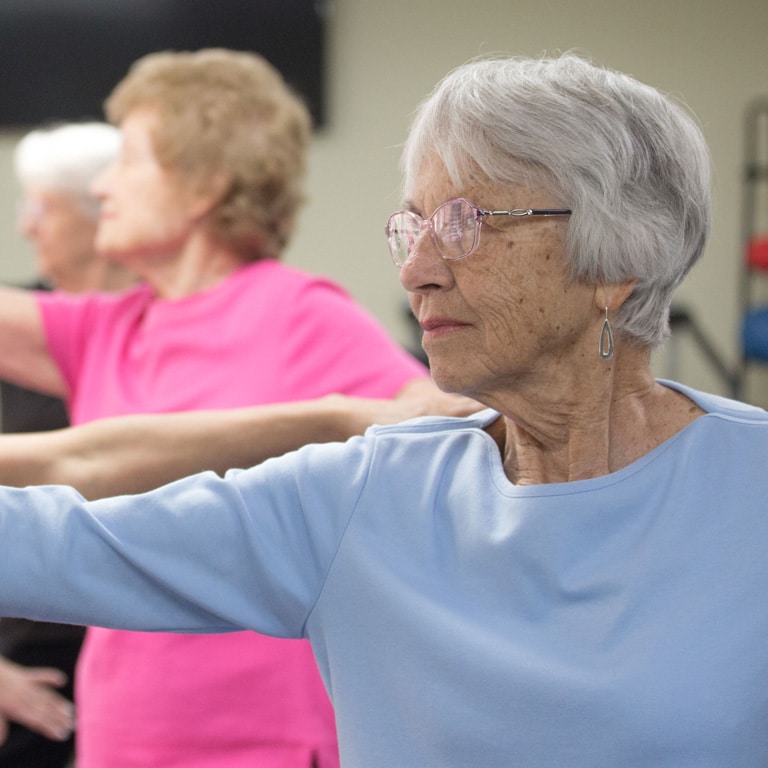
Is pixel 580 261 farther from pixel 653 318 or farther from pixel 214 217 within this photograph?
pixel 214 217

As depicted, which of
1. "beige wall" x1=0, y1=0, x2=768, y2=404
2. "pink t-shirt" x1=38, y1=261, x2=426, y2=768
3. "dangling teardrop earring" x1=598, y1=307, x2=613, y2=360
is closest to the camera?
"dangling teardrop earring" x1=598, y1=307, x2=613, y2=360

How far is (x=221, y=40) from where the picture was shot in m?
5.69

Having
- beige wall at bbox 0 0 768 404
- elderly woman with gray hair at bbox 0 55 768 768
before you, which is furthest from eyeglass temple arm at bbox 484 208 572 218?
beige wall at bbox 0 0 768 404

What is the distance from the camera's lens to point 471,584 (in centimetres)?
113

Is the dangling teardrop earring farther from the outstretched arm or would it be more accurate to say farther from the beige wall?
the beige wall

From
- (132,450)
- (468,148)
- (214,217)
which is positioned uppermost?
(468,148)

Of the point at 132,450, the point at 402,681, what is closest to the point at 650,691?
the point at 402,681

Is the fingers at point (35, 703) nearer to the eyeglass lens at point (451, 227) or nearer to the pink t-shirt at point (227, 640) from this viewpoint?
the pink t-shirt at point (227, 640)

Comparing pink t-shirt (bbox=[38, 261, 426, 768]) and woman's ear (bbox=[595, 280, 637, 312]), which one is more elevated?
woman's ear (bbox=[595, 280, 637, 312])

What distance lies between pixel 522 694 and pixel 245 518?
327 millimetres

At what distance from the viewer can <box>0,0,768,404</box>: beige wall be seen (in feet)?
17.8

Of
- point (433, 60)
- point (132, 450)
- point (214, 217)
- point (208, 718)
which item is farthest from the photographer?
point (433, 60)

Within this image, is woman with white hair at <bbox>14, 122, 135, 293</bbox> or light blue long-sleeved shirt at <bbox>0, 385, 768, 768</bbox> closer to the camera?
light blue long-sleeved shirt at <bbox>0, 385, 768, 768</bbox>

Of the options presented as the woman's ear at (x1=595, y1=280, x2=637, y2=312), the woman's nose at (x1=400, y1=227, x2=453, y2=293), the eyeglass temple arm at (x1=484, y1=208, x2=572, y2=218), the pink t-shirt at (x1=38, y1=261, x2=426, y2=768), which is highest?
the eyeglass temple arm at (x1=484, y1=208, x2=572, y2=218)
